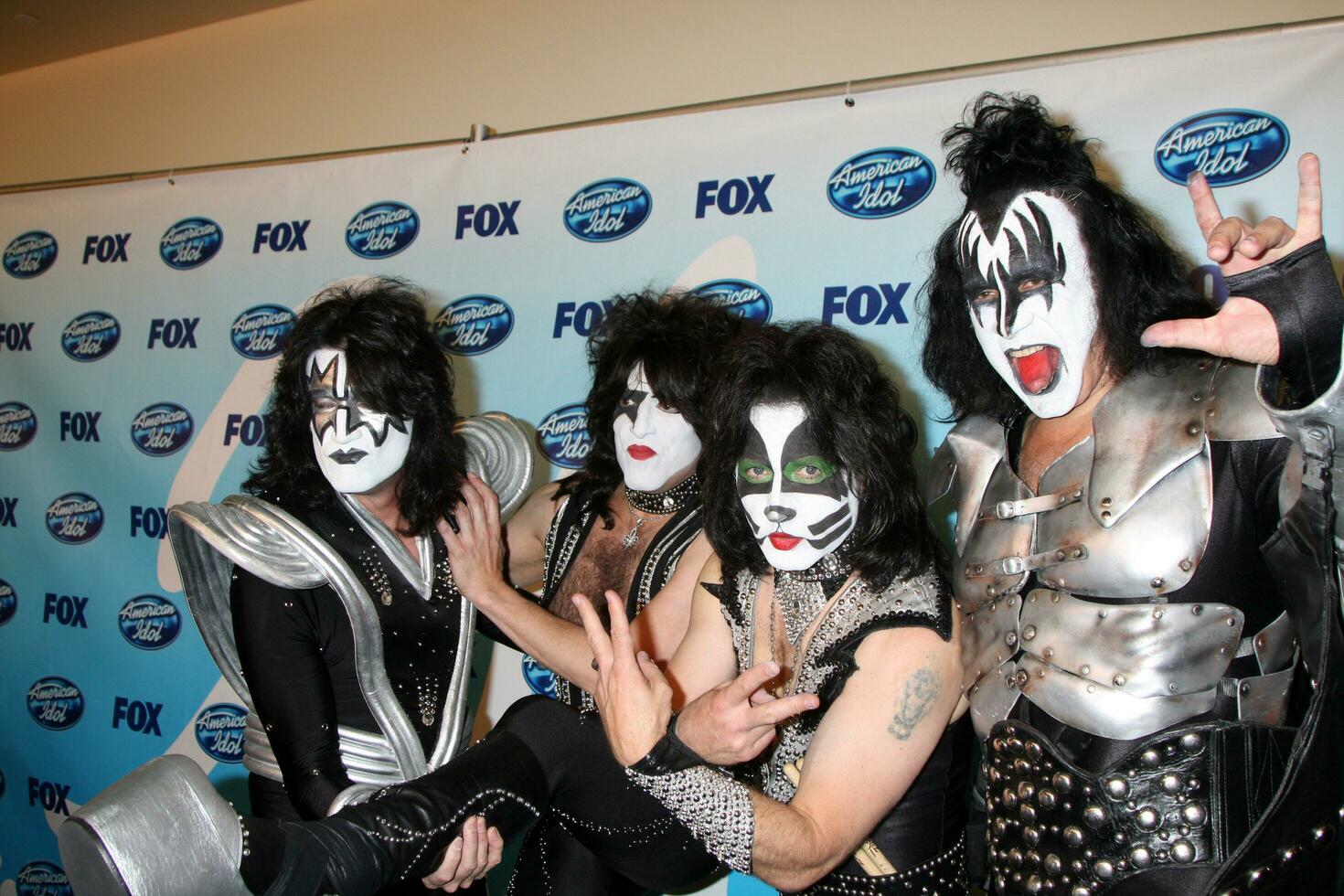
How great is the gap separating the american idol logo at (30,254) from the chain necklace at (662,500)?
128 inches

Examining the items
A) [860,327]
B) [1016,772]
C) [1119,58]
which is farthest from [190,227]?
[1016,772]

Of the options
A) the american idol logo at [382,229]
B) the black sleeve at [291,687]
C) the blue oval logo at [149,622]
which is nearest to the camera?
the black sleeve at [291,687]

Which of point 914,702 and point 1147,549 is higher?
point 1147,549

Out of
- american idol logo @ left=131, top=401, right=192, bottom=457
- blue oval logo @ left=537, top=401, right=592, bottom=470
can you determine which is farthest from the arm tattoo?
american idol logo @ left=131, top=401, right=192, bottom=457

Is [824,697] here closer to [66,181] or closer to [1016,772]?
[1016,772]

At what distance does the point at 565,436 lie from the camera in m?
3.46

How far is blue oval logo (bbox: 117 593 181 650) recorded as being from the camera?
3955 mm

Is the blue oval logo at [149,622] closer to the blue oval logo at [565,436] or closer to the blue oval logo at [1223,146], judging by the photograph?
the blue oval logo at [565,436]

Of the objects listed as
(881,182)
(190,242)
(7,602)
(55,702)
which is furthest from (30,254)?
(881,182)

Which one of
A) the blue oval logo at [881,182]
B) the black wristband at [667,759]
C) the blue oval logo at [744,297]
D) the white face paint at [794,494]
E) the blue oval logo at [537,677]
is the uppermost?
the blue oval logo at [881,182]

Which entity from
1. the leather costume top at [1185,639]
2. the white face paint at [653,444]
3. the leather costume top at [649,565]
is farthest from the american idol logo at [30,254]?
the leather costume top at [1185,639]

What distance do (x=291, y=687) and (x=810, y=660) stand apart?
1139 millimetres

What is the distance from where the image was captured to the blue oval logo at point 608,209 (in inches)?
133

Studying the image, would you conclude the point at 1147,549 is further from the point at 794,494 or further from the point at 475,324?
the point at 475,324
